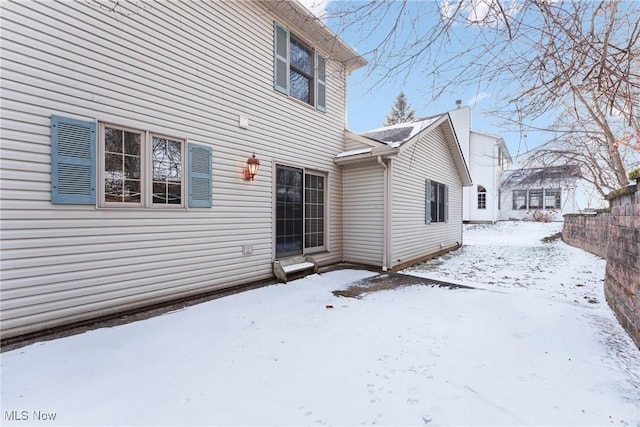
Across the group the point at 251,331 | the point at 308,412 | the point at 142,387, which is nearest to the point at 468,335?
the point at 308,412

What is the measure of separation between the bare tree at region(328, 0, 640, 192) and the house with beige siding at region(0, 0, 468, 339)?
59 centimetres

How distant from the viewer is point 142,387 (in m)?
2.12

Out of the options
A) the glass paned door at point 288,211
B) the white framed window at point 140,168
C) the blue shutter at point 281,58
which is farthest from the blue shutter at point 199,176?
the blue shutter at point 281,58

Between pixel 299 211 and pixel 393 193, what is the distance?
224cm

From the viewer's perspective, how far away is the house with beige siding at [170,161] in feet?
9.86

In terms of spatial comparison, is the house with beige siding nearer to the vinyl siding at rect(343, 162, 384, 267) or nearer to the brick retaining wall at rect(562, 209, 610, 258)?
the vinyl siding at rect(343, 162, 384, 267)

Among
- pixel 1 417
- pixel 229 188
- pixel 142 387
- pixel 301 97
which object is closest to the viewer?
pixel 1 417

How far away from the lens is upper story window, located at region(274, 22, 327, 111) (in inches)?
227

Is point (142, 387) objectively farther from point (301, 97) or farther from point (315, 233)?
point (301, 97)

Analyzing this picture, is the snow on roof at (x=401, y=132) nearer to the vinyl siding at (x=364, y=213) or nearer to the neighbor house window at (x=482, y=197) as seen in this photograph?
the vinyl siding at (x=364, y=213)

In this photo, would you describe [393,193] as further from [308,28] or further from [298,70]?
[308,28]

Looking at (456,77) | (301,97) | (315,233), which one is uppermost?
(301,97)

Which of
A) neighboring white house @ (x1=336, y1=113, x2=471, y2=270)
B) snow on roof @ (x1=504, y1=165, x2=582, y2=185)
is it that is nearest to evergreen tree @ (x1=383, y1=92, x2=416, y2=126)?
snow on roof @ (x1=504, y1=165, x2=582, y2=185)

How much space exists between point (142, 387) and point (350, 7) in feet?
11.4
